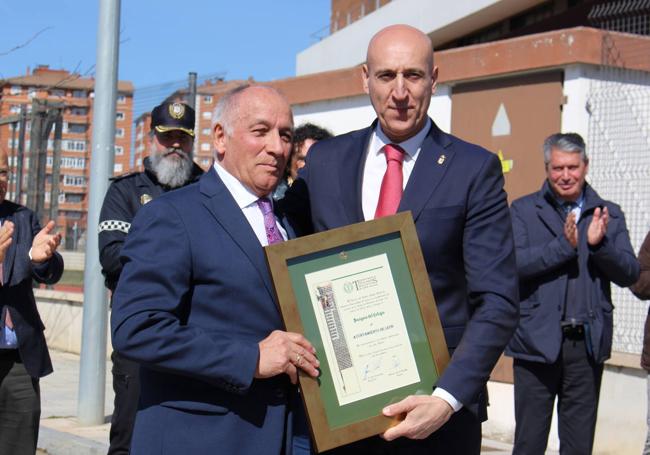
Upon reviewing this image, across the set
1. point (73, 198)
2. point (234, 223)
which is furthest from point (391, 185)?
point (73, 198)

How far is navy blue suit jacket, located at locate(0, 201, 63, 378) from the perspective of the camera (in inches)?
222

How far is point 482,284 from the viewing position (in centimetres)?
332

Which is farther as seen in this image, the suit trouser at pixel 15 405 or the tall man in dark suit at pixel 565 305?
the tall man in dark suit at pixel 565 305

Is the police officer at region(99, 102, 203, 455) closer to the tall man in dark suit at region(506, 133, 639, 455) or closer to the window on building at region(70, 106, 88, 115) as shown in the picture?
the tall man in dark suit at region(506, 133, 639, 455)

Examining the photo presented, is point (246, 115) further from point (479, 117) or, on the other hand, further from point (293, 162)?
point (479, 117)

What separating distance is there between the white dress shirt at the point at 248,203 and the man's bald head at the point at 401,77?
56 cm

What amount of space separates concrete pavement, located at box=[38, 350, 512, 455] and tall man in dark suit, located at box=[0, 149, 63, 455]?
84.9 inches

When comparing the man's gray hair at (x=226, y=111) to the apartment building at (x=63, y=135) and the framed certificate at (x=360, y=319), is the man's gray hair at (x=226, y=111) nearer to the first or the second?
the framed certificate at (x=360, y=319)

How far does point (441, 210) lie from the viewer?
11.0ft

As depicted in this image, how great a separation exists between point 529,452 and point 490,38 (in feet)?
54.1

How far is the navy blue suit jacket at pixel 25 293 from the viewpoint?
5.63 m

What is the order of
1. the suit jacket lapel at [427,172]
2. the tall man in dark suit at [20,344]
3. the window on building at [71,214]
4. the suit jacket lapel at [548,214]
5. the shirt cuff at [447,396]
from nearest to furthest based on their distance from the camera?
the shirt cuff at [447,396] → the suit jacket lapel at [427,172] → the tall man in dark suit at [20,344] → the suit jacket lapel at [548,214] → the window on building at [71,214]

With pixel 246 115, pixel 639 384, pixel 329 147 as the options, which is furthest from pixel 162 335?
pixel 639 384

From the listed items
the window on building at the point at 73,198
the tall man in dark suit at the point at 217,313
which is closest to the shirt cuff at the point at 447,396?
the tall man in dark suit at the point at 217,313
